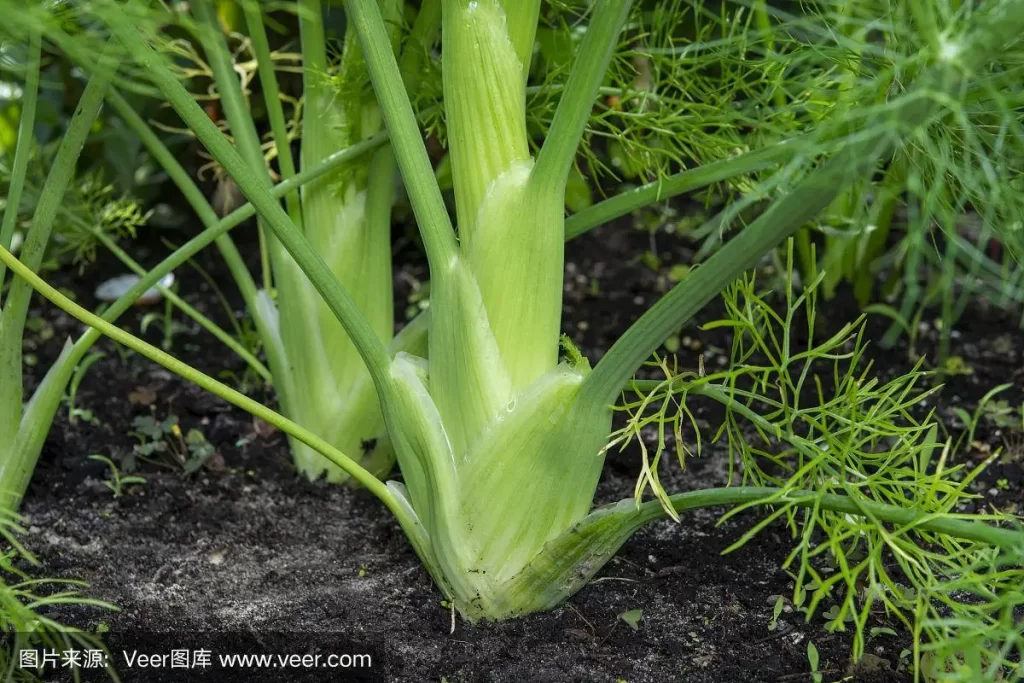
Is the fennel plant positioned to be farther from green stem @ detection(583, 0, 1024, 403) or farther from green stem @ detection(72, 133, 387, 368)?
green stem @ detection(72, 133, 387, 368)

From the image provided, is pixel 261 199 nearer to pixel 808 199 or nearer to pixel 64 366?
pixel 64 366

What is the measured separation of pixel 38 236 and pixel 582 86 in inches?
22.9

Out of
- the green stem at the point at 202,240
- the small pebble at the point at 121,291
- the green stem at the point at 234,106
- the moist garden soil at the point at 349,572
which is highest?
the green stem at the point at 234,106

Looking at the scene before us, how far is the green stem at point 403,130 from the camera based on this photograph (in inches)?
34.6

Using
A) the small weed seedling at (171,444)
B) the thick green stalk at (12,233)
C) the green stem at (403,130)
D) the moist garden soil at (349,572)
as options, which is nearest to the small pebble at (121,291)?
the moist garden soil at (349,572)

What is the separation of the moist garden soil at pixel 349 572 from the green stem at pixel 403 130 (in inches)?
14.1

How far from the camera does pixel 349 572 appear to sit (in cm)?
109

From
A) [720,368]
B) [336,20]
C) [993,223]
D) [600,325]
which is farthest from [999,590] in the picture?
[336,20]

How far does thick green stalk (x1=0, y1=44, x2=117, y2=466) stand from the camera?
1.01 metres

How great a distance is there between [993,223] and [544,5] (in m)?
0.67

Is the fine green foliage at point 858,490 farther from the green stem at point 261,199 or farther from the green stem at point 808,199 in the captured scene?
the green stem at point 261,199

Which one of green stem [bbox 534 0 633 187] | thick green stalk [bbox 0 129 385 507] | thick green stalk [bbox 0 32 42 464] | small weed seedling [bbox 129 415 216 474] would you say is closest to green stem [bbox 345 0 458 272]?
green stem [bbox 534 0 633 187]

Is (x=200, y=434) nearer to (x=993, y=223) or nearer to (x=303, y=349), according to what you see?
(x=303, y=349)

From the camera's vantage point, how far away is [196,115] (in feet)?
2.94
